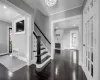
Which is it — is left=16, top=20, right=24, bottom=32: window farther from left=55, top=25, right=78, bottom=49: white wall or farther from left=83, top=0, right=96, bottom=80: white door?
left=55, top=25, right=78, bottom=49: white wall

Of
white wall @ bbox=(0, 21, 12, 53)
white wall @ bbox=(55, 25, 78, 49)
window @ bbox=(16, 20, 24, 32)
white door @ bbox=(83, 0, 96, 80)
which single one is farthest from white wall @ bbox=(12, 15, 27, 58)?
white wall @ bbox=(55, 25, 78, 49)

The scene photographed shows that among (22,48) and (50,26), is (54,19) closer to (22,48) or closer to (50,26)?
(50,26)

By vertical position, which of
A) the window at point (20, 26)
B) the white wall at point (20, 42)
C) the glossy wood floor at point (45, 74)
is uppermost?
the window at point (20, 26)

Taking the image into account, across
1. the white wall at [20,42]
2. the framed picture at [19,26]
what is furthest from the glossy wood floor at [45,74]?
the framed picture at [19,26]

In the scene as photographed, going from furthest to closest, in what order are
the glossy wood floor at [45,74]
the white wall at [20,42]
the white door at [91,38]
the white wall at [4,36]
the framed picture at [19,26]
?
1. the white wall at [4,36]
2. the framed picture at [19,26]
3. the white wall at [20,42]
4. the glossy wood floor at [45,74]
5. the white door at [91,38]

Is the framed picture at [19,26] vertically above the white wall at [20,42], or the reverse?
the framed picture at [19,26]

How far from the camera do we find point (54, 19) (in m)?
3.35

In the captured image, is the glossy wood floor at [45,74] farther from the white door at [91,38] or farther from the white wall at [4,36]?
the white wall at [4,36]

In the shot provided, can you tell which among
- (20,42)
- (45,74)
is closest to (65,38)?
(20,42)

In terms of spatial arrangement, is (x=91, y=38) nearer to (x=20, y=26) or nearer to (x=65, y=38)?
(x=20, y=26)

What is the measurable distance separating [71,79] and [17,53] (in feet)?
10.7

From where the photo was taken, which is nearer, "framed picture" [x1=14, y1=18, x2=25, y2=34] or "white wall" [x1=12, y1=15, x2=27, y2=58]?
"white wall" [x1=12, y1=15, x2=27, y2=58]

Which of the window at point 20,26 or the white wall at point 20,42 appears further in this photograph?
the window at point 20,26

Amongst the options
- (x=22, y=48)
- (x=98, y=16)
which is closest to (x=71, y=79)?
(x=98, y=16)
